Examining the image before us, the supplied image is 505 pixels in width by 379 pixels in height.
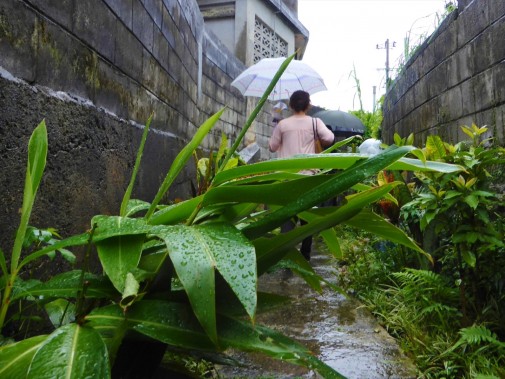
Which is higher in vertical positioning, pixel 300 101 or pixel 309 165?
pixel 300 101

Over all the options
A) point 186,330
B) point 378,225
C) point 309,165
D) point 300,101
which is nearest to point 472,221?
point 378,225

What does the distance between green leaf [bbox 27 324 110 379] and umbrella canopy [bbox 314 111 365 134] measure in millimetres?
9774

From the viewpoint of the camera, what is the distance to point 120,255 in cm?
97

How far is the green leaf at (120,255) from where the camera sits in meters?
0.92

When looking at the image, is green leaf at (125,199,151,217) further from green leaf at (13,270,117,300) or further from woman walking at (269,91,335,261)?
woman walking at (269,91,335,261)

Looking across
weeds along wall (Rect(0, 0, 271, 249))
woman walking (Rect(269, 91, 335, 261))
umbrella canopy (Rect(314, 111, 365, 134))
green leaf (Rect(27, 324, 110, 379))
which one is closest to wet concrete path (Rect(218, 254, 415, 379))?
green leaf (Rect(27, 324, 110, 379))

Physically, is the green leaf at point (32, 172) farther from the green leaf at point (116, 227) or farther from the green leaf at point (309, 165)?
the green leaf at point (309, 165)

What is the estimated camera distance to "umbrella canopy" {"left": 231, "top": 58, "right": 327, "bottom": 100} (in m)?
6.48

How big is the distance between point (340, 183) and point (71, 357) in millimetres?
613

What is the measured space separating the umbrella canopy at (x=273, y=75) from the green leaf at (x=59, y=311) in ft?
18.0

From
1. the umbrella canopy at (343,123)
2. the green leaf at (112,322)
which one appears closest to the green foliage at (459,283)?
the green leaf at (112,322)

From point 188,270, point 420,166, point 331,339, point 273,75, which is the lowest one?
point 331,339

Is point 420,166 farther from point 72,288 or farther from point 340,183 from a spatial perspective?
point 72,288

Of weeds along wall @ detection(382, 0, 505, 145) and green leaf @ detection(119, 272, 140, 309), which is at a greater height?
weeds along wall @ detection(382, 0, 505, 145)
